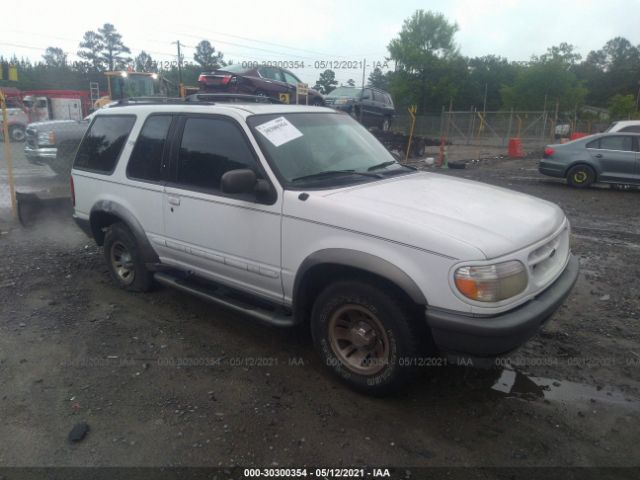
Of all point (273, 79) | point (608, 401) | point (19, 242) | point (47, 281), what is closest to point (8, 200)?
point (19, 242)

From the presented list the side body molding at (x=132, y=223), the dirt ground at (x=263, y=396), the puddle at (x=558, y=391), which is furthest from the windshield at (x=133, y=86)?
the puddle at (x=558, y=391)

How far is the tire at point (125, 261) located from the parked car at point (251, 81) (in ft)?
25.5

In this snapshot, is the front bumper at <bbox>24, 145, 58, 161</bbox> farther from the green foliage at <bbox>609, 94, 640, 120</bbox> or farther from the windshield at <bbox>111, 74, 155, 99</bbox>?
the green foliage at <bbox>609, 94, 640, 120</bbox>

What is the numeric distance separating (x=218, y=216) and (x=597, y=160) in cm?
1120

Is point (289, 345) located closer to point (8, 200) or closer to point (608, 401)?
point (608, 401)

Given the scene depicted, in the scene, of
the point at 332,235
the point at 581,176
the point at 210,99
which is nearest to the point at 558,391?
the point at 332,235

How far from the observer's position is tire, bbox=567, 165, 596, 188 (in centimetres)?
1188

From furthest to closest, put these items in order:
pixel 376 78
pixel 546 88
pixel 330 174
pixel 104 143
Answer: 1. pixel 376 78
2. pixel 546 88
3. pixel 104 143
4. pixel 330 174

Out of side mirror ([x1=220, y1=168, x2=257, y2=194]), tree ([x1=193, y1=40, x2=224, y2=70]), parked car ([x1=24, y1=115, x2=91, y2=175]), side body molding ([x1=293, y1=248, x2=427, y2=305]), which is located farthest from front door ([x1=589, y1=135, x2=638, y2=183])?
tree ([x1=193, y1=40, x2=224, y2=70])

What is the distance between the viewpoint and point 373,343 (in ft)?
10.3

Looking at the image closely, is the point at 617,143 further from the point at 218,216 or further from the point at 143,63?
the point at 143,63

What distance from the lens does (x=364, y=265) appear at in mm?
2912

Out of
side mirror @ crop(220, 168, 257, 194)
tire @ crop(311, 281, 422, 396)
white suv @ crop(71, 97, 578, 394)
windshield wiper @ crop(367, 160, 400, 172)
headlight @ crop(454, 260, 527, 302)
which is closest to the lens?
headlight @ crop(454, 260, 527, 302)

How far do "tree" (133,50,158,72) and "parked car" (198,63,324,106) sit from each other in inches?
3307
